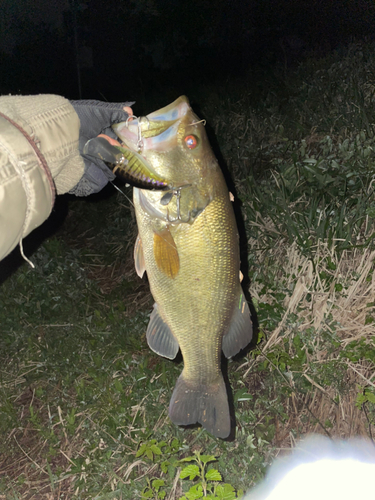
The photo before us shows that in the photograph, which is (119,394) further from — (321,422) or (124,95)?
(124,95)

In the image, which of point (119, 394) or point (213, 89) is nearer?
point (119, 394)

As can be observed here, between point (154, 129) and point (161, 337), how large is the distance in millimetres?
936

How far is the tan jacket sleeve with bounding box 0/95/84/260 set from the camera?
1.40 metres

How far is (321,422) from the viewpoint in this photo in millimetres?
2809

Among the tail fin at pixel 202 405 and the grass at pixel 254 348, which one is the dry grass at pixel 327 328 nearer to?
the grass at pixel 254 348

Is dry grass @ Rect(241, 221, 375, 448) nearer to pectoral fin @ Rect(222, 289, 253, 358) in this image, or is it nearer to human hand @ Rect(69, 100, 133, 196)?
pectoral fin @ Rect(222, 289, 253, 358)

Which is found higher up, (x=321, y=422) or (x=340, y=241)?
(x=340, y=241)

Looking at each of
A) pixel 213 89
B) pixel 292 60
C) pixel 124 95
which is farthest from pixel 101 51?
pixel 292 60

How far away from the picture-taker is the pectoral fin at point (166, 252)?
1587 mm

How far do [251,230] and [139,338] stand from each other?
1540mm

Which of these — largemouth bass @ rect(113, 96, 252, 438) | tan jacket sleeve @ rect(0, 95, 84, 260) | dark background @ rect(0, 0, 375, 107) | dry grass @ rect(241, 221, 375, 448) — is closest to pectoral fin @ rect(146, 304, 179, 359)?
largemouth bass @ rect(113, 96, 252, 438)

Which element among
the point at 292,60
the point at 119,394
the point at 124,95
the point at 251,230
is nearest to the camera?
the point at 119,394

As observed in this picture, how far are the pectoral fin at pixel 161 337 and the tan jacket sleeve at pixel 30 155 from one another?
0.68 meters

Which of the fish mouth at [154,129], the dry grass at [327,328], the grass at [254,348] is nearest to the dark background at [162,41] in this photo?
the grass at [254,348]
